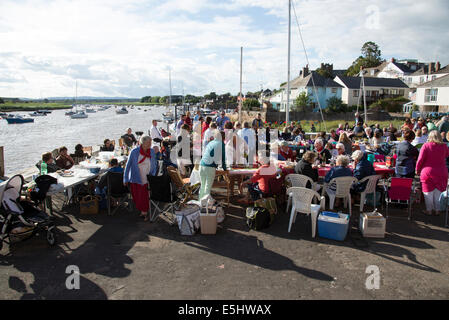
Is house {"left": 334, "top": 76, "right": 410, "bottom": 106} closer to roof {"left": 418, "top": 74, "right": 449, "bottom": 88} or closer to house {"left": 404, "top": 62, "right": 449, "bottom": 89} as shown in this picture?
house {"left": 404, "top": 62, "right": 449, "bottom": 89}

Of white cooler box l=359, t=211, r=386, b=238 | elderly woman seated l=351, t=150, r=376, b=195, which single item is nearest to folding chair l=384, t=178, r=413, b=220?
elderly woman seated l=351, t=150, r=376, b=195

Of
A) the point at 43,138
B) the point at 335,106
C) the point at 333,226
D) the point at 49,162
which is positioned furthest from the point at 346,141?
the point at 43,138

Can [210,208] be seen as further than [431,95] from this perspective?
No

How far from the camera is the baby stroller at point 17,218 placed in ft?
15.9

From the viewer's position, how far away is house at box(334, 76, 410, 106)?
5166cm

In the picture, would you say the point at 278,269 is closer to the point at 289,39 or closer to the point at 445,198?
the point at 445,198

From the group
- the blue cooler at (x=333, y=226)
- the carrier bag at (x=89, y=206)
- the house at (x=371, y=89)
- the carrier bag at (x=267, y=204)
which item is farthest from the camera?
the house at (x=371, y=89)

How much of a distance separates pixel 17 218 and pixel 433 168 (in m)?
7.80

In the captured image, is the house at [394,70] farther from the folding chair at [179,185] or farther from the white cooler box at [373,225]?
the folding chair at [179,185]

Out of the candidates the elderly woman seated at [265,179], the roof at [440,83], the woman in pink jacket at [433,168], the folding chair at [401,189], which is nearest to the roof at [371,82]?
the roof at [440,83]

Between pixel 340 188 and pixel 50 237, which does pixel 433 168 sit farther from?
pixel 50 237

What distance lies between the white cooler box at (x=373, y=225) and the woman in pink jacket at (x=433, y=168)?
1.81 metres

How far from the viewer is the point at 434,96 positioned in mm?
41969
